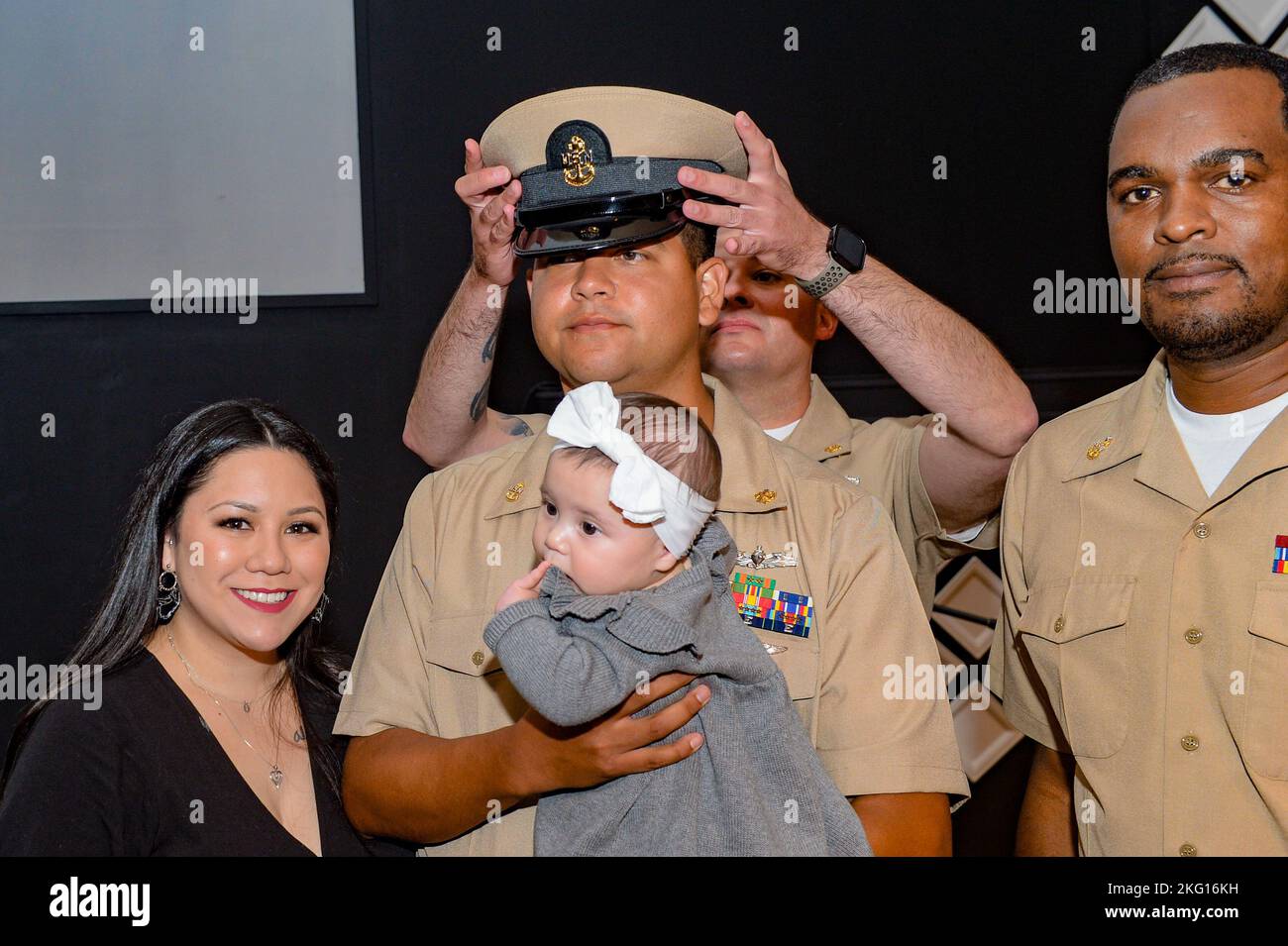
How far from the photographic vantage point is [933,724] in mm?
1756

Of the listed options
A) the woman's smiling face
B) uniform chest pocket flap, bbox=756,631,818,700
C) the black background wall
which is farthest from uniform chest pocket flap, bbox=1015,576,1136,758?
the black background wall

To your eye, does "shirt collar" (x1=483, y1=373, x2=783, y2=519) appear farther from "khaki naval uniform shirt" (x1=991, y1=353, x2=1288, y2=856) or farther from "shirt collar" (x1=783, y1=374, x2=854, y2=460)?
"shirt collar" (x1=783, y1=374, x2=854, y2=460)

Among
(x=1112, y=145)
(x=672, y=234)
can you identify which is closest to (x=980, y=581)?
(x=1112, y=145)

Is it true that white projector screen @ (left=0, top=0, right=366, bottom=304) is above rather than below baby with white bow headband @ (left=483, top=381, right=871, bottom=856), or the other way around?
above

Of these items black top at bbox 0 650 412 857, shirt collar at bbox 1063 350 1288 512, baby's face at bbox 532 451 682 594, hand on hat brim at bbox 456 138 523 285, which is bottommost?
black top at bbox 0 650 412 857

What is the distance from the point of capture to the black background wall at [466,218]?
10.5 feet

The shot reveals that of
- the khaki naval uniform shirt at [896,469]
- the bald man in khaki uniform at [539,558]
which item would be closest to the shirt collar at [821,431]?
the khaki naval uniform shirt at [896,469]

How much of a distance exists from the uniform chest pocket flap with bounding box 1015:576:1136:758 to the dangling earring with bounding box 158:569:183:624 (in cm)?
148

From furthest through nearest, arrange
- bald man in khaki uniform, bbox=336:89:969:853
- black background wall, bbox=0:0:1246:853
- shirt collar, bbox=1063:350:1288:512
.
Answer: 1. black background wall, bbox=0:0:1246:853
2. shirt collar, bbox=1063:350:1288:512
3. bald man in khaki uniform, bbox=336:89:969:853

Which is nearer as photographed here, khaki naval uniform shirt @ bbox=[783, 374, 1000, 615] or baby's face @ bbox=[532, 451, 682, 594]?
baby's face @ bbox=[532, 451, 682, 594]

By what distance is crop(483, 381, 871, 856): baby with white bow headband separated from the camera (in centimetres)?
156

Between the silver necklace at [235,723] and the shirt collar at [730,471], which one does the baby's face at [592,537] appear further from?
the silver necklace at [235,723]

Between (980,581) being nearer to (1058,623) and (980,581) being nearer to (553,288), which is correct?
(1058,623)

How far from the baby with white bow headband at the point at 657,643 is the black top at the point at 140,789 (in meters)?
0.55
